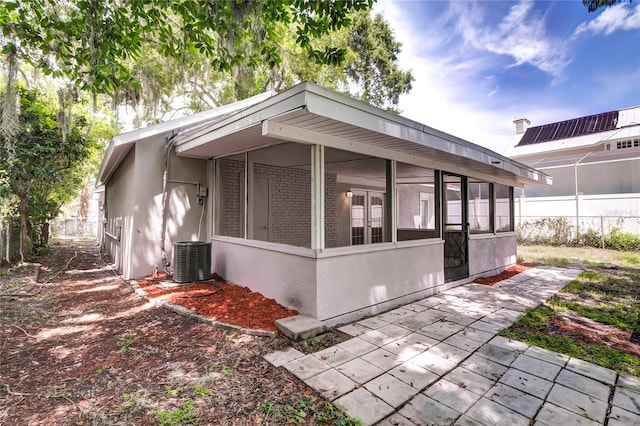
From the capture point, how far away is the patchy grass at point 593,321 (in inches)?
129

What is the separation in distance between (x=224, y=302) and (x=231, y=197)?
2.54m

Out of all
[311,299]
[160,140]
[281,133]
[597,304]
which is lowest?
[597,304]

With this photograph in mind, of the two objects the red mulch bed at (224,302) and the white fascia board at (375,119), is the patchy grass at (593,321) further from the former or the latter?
the red mulch bed at (224,302)

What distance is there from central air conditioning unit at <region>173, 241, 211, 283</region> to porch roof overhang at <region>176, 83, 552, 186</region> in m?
1.81

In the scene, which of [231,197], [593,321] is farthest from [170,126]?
[593,321]

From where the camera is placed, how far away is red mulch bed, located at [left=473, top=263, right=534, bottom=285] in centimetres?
679

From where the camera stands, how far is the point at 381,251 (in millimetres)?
4574

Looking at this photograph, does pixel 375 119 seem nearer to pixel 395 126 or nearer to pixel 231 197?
pixel 395 126

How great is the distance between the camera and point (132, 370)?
276 centimetres

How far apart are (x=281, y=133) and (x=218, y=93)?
15.1 m

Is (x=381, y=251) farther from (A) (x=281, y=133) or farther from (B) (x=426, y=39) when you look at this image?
(B) (x=426, y=39)

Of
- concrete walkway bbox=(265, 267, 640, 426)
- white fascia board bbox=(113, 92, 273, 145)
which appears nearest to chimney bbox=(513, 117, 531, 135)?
white fascia board bbox=(113, 92, 273, 145)

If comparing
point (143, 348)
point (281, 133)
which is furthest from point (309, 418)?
point (281, 133)

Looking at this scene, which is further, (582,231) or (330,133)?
(582,231)
